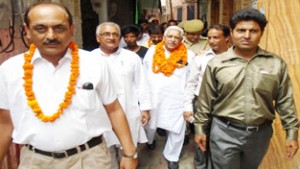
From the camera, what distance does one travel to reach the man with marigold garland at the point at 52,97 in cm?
182

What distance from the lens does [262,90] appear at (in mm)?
2486

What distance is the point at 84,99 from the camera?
1896 millimetres

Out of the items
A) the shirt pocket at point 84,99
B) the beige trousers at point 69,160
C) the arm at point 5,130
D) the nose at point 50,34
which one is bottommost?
the beige trousers at point 69,160

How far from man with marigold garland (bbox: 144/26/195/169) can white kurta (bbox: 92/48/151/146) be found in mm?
369

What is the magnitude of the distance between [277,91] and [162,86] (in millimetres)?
1748

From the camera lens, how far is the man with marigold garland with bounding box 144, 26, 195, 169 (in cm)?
405

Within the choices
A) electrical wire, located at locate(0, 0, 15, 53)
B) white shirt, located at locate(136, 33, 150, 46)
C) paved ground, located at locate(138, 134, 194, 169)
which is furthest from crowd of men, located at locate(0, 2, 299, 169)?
white shirt, located at locate(136, 33, 150, 46)

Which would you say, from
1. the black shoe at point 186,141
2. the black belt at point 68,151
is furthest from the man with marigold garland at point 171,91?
the black belt at point 68,151

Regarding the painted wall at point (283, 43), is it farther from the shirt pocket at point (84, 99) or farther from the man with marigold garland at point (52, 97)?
the shirt pocket at point (84, 99)

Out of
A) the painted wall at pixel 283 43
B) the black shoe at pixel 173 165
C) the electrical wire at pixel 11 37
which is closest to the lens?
the painted wall at pixel 283 43

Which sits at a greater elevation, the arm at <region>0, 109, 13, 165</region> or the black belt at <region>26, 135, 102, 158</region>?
the arm at <region>0, 109, 13, 165</region>

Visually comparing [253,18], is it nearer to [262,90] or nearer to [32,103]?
[262,90]

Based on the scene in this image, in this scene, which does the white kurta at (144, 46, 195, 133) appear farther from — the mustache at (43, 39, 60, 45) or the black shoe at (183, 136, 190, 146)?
the mustache at (43, 39, 60, 45)

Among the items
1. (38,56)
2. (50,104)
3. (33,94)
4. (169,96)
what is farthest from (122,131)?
(169,96)
